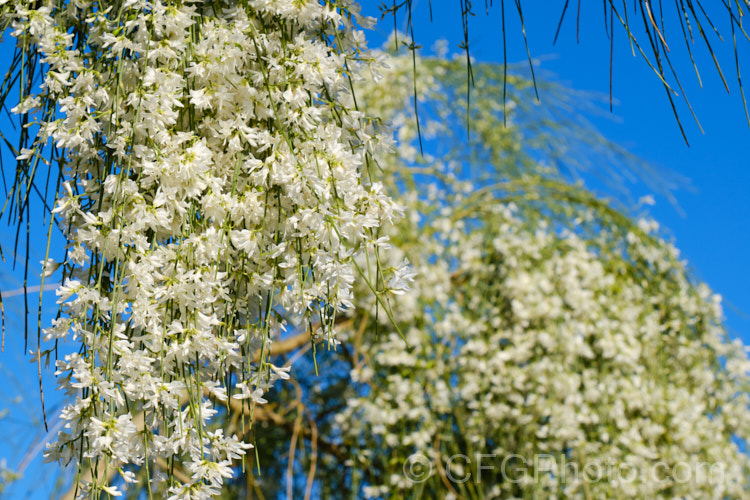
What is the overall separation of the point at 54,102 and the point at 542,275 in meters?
1.86

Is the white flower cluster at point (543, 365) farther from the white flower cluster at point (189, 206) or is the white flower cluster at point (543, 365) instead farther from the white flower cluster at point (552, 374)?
the white flower cluster at point (189, 206)

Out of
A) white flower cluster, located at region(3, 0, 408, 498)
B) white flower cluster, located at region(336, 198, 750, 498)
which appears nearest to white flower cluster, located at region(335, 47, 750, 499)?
white flower cluster, located at region(336, 198, 750, 498)

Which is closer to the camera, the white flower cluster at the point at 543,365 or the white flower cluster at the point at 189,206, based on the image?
the white flower cluster at the point at 189,206

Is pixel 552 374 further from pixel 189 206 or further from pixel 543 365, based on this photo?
pixel 189 206

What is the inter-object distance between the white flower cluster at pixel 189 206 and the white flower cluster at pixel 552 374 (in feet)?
5.35

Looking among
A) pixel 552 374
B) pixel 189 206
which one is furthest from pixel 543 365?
pixel 189 206

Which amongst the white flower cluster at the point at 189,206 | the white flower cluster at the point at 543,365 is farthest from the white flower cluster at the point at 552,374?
the white flower cluster at the point at 189,206

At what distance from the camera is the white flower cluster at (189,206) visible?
644 millimetres

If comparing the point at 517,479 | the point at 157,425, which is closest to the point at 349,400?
the point at 517,479

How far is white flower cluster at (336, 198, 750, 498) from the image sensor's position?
2.22m

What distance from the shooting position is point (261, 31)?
0.73 m

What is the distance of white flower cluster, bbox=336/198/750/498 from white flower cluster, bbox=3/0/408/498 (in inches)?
64.2

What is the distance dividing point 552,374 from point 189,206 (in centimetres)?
177

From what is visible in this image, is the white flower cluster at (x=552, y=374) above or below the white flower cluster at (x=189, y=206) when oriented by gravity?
above
